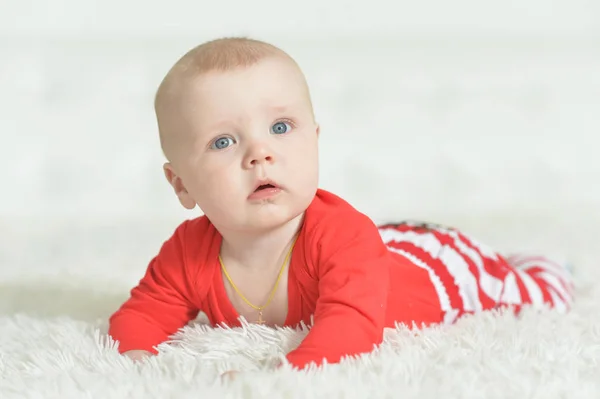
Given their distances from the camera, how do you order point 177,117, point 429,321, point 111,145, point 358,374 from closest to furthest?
point 358,374, point 177,117, point 429,321, point 111,145

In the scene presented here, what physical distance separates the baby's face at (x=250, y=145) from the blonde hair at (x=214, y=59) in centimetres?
1

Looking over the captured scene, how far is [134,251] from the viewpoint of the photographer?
78.1 inches

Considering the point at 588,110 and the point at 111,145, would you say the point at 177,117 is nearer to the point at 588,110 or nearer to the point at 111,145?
the point at 111,145

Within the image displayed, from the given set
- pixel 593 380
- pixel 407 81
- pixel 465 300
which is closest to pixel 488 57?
pixel 407 81

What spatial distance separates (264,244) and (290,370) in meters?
0.29

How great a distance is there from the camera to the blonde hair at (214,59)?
44.1 inches

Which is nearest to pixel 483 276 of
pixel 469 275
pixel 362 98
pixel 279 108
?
pixel 469 275

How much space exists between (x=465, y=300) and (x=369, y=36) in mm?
1328

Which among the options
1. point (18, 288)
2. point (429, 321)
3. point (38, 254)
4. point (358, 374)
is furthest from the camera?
point (38, 254)

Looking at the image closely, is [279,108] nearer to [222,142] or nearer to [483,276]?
[222,142]

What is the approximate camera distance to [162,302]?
1268 millimetres

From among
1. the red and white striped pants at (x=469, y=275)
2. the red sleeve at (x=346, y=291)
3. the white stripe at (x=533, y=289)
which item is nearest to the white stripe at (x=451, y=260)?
the red and white striped pants at (x=469, y=275)

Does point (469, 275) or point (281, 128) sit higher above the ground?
point (281, 128)

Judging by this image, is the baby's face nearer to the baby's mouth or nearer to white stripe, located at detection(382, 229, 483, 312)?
the baby's mouth
